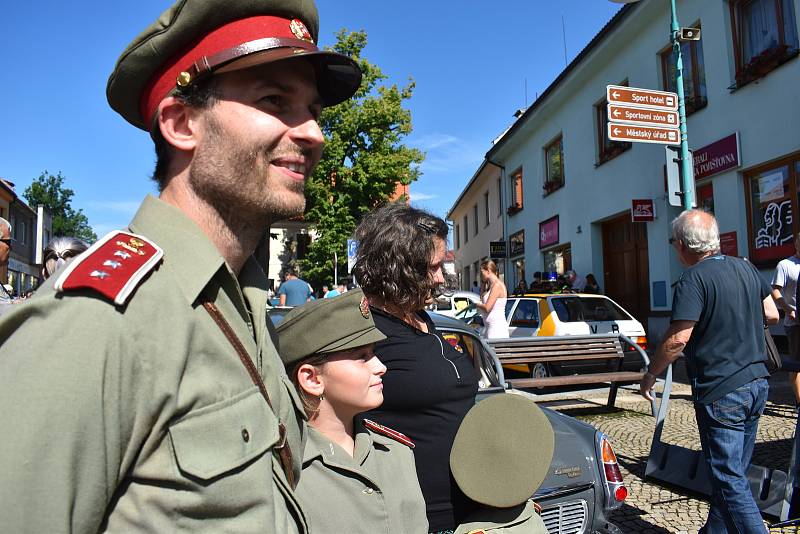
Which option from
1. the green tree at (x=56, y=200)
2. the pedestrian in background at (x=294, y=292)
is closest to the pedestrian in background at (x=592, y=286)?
the pedestrian in background at (x=294, y=292)

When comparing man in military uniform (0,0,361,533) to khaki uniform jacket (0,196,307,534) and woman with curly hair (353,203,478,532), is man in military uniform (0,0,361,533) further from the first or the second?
woman with curly hair (353,203,478,532)

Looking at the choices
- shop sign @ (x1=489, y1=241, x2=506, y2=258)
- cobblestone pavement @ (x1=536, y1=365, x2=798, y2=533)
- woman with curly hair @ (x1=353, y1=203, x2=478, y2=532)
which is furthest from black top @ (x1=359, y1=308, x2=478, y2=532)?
shop sign @ (x1=489, y1=241, x2=506, y2=258)

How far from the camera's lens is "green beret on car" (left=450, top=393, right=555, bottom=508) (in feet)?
6.42

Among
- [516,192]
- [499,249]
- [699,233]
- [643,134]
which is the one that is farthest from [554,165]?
[699,233]

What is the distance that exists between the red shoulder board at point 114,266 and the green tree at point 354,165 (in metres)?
25.2

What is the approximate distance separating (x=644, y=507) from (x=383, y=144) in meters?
25.2

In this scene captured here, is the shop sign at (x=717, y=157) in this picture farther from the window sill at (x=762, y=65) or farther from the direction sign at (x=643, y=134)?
Answer: the direction sign at (x=643, y=134)

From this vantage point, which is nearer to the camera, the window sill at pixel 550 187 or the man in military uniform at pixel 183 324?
the man in military uniform at pixel 183 324

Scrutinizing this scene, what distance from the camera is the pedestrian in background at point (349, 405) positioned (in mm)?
1676

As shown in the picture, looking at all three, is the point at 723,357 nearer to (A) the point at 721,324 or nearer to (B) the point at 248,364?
(A) the point at 721,324

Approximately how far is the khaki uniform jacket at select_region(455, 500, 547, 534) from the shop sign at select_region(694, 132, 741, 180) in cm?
1078

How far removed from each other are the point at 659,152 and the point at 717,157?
1.92 metres

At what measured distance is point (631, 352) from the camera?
8.26 metres

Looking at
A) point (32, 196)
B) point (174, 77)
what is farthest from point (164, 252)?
point (32, 196)
